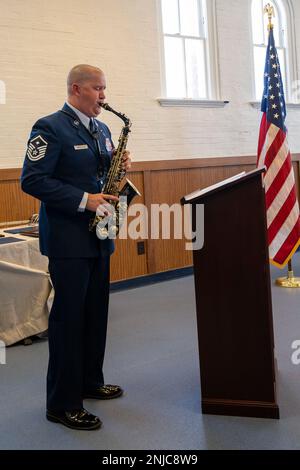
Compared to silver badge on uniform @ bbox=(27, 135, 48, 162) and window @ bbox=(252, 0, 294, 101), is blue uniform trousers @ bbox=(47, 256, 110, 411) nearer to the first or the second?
silver badge on uniform @ bbox=(27, 135, 48, 162)

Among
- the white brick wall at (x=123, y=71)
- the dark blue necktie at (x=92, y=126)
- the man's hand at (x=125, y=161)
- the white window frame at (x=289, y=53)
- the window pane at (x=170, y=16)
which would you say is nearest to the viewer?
the dark blue necktie at (x=92, y=126)

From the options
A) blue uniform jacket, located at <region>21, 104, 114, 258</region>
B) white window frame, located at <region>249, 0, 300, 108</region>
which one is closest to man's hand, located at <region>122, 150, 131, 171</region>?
blue uniform jacket, located at <region>21, 104, 114, 258</region>

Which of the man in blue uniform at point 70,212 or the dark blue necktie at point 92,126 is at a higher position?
the dark blue necktie at point 92,126

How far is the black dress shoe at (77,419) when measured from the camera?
7.92ft

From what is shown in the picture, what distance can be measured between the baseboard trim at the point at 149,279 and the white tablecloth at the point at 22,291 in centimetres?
162

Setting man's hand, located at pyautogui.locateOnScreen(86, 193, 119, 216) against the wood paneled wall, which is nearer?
man's hand, located at pyautogui.locateOnScreen(86, 193, 119, 216)

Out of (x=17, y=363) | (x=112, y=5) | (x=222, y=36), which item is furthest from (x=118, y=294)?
(x=222, y=36)

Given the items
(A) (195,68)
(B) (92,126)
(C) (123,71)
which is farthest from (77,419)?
(A) (195,68)

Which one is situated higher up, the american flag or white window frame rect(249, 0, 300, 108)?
white window frame rect(249, 0, 300, 108)

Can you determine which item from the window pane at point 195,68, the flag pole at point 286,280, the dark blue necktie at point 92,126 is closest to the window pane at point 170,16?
the window pane at point 195,68

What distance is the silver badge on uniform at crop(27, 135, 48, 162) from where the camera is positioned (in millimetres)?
2324

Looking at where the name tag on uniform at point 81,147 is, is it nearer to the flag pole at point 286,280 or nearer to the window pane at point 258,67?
the flag pole at point 286,280

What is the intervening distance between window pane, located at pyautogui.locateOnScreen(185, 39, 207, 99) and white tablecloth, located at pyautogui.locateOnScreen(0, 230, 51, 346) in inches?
124

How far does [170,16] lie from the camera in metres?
5.99
